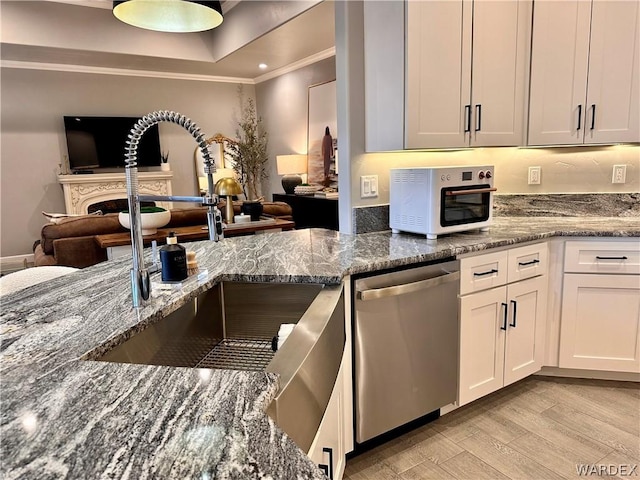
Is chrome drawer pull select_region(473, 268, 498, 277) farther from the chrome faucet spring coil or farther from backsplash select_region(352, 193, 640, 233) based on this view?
the chrome faucet spring coil

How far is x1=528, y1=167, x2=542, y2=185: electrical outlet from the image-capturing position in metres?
2.85

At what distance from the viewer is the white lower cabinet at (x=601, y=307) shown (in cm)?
231

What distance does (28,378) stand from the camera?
0.84m

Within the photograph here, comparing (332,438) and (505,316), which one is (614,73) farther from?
(332,438)

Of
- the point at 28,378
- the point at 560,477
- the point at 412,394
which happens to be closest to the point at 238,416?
the point at 28,378

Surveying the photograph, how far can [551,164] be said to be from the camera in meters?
2.83

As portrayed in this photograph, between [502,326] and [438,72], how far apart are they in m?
1.35

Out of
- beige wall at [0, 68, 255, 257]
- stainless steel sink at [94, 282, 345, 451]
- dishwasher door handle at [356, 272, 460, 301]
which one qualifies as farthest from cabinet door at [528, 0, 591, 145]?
beige wall at [0, 68, 255, 257]

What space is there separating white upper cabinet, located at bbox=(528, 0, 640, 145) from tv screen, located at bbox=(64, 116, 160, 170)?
5567 mm

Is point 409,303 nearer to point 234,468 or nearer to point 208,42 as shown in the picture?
point 234,468

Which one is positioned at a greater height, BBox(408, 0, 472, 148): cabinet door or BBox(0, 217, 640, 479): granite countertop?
BBox(408, 0, 472, 148): cabinet door

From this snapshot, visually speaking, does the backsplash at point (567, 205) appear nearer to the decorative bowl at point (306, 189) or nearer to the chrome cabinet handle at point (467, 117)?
the chrome cabinet handle at point (467, 117)

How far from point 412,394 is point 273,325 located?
0.75 metres

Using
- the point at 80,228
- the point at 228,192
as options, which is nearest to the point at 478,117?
the point at 228,192
